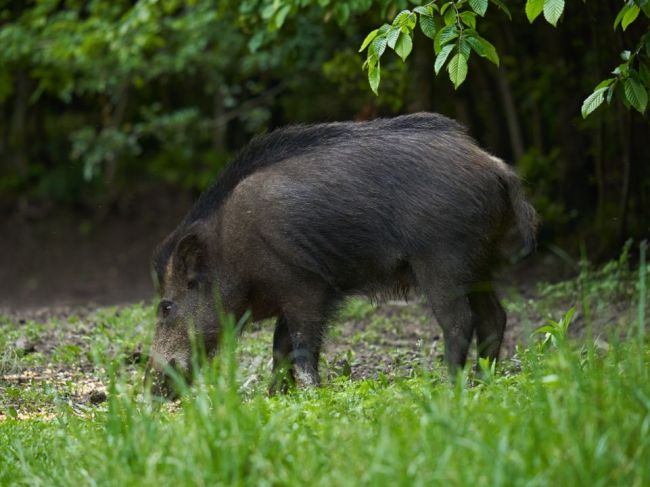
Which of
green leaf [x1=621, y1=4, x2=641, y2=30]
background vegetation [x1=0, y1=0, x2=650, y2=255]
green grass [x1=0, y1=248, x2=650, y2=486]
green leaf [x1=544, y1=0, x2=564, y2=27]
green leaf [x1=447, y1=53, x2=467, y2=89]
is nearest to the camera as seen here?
green grass [x1=0, y1=248, x2=650, y2=486]

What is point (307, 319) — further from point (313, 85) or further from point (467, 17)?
point (313, 85)

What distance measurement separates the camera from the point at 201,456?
137 inches

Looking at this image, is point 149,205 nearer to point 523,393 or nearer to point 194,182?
point 194,182

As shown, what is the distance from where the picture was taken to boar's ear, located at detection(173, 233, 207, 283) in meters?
6.21

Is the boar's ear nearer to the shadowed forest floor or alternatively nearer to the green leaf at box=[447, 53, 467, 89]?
the shadowed forest floor

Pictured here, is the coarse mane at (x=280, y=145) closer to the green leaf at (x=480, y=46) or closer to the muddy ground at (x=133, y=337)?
the muddy ground at (x=133, y=337)

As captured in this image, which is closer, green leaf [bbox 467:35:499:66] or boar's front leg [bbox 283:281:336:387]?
green leaf [bbox 467:35:499:66]

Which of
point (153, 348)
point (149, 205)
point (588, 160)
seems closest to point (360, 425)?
point (153, 348)

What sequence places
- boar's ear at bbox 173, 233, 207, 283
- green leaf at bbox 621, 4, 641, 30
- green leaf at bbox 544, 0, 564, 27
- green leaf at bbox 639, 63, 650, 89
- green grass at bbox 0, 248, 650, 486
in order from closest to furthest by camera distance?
green grass at bbox 0, 248, 650, 486
green leaf at bbox 544, 0, 564, 27
green leaf at bbox 621, 4, 641, 30
green leaf at bbox 639, 63, 650, 89
boar's ear at bbox 173, 233, 207, 283

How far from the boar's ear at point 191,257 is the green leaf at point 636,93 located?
2507 millimetres

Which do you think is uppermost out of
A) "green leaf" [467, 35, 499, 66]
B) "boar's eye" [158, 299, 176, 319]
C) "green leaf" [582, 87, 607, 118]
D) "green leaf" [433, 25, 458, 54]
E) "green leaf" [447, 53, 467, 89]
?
"green leaf" [433, 25, 458, 54]

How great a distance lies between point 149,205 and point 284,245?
1061 centimetres

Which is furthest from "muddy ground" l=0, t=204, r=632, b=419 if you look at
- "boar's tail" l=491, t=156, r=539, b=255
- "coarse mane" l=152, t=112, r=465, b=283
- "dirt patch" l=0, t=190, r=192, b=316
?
"coarse mane" l=152, t=112, r=465, b=283

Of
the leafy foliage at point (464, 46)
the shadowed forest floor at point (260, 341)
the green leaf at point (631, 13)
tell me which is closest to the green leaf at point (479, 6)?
the leafy foliage at point (464, 46)
